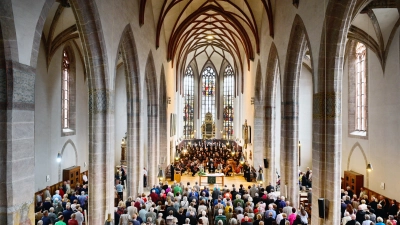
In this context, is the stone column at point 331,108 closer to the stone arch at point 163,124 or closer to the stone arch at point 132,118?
the stone arch at point 132,118

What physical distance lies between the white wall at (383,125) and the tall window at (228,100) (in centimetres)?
2479

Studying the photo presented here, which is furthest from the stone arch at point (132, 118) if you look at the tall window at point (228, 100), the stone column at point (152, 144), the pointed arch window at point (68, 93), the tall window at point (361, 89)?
the tall window at point (228, 100)

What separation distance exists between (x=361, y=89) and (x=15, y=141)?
740 inches

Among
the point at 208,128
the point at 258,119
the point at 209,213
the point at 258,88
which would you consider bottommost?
the point at 209,213

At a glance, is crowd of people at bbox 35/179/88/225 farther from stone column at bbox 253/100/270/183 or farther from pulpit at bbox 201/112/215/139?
pulpit at bbox 201/112/215/139

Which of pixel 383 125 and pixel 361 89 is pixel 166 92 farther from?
pixel 383 125

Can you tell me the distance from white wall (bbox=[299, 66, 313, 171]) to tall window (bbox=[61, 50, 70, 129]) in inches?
702

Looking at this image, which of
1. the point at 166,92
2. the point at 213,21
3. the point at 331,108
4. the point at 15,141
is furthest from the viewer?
the point at 213,21

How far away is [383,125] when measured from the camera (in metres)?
15.9

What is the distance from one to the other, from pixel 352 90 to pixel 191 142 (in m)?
25.8

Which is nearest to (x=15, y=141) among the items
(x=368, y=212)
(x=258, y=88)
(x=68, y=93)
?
(x=368, y=212)

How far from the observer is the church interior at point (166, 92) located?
6.71m

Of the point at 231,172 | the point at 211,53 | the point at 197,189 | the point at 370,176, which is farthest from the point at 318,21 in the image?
the point at 211,53


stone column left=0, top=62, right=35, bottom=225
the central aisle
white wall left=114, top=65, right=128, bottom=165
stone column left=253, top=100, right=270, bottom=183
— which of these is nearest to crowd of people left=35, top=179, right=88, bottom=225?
stone column left=0, top=62, right=35, bottom=225
